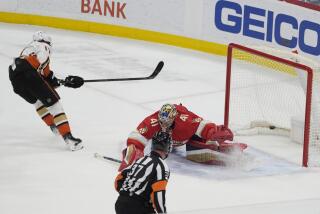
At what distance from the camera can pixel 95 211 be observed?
497 centimetres

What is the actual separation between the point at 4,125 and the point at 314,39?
3324mm

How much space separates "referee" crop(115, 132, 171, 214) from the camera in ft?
12.3

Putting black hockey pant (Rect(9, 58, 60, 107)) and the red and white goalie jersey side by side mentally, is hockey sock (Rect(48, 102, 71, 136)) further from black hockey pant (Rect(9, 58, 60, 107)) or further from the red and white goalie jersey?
the red and white goalie jersey

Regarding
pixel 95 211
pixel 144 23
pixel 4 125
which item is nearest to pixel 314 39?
pixel 144 23

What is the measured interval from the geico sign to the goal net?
1.66 metres

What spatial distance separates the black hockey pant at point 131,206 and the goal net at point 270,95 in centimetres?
266

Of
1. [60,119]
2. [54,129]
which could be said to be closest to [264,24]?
[54,129]

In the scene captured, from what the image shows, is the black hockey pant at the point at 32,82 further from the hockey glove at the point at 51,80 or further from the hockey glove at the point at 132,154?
the hockey glove at the point at 132,154

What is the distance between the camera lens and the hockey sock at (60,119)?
6.31 m

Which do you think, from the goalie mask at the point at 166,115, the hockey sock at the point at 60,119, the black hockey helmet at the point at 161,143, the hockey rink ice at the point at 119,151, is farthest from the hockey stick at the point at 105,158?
the black hockey helmet at the point at 161,143

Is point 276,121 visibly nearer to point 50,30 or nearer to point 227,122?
point 227,122

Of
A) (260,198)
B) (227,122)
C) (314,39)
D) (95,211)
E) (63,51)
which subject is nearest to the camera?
(95,211)

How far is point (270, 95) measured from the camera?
277 inches

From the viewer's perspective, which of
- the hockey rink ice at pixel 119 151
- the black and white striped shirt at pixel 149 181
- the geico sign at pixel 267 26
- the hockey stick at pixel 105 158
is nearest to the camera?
the black and white striped shirt at pixel 149 181
